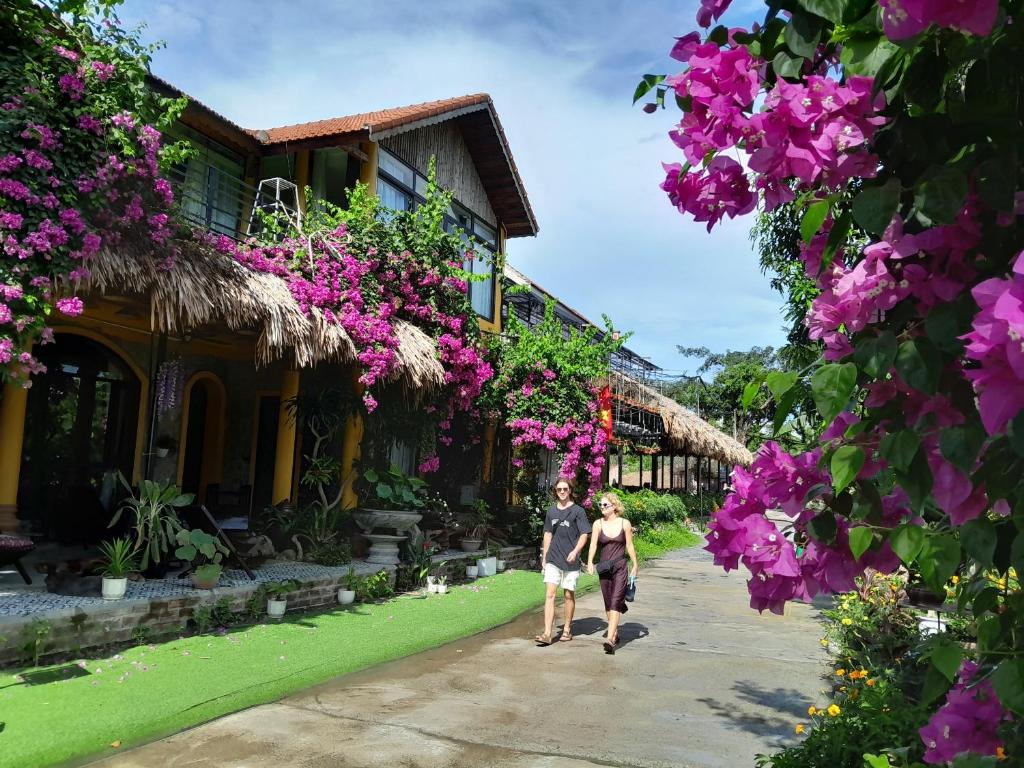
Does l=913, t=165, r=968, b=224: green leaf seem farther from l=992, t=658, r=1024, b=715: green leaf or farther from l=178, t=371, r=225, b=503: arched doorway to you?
l=178, t=371, r=225, b=503: arched doorway

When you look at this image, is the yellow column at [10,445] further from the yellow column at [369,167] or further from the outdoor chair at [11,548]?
the yellow column at [369,167]

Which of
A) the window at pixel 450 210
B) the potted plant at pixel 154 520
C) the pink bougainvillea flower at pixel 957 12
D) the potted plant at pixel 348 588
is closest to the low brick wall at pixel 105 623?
the potted plant at pixel 154 520

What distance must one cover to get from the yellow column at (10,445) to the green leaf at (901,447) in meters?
9.82

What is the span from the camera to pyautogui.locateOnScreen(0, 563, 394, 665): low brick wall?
17.7ft

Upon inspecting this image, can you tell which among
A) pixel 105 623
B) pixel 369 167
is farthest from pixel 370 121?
pixel 105 623

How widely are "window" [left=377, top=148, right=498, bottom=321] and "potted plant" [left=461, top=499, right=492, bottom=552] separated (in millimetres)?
3769

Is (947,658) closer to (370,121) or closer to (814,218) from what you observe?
(814,218)

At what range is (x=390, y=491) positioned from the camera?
415 inches

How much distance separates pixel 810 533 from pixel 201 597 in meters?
6.68

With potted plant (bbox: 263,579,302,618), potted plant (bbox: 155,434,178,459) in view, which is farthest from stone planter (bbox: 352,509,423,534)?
potted plant (bbox: 155,434,178,459)

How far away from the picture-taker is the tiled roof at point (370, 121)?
1180cm

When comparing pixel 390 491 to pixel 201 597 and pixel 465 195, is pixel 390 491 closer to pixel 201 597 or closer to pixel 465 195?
pixel 201 597

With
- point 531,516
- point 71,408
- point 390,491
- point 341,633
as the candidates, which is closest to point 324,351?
point 390,491

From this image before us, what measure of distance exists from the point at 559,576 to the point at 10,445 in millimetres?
6289
